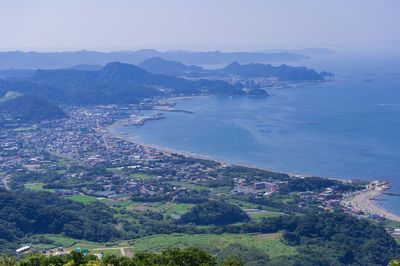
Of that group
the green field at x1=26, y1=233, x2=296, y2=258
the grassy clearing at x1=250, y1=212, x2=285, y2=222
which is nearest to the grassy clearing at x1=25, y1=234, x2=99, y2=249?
the green field at x1=26, y1=233, x2=296, y2=258

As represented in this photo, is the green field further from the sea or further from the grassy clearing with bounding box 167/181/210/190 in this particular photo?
the sea

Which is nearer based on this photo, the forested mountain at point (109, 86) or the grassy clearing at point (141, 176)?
the grassy clearing at point (141, 176)

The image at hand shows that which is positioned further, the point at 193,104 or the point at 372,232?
the point at 193,104

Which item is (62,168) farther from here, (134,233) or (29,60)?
(29,60)

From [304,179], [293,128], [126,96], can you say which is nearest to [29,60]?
[126,96]

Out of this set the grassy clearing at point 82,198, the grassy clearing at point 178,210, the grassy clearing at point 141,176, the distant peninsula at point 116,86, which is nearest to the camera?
the grassy clearing at point 178,210

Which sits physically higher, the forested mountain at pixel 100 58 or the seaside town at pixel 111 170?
the forested mountain at pixel 100 58

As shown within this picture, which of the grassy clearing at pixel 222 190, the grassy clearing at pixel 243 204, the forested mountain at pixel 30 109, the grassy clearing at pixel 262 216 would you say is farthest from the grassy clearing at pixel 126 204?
the forested mountain at pixel 30 109

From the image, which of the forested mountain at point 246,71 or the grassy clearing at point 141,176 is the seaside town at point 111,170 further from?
the forested mountain at point 246,71
